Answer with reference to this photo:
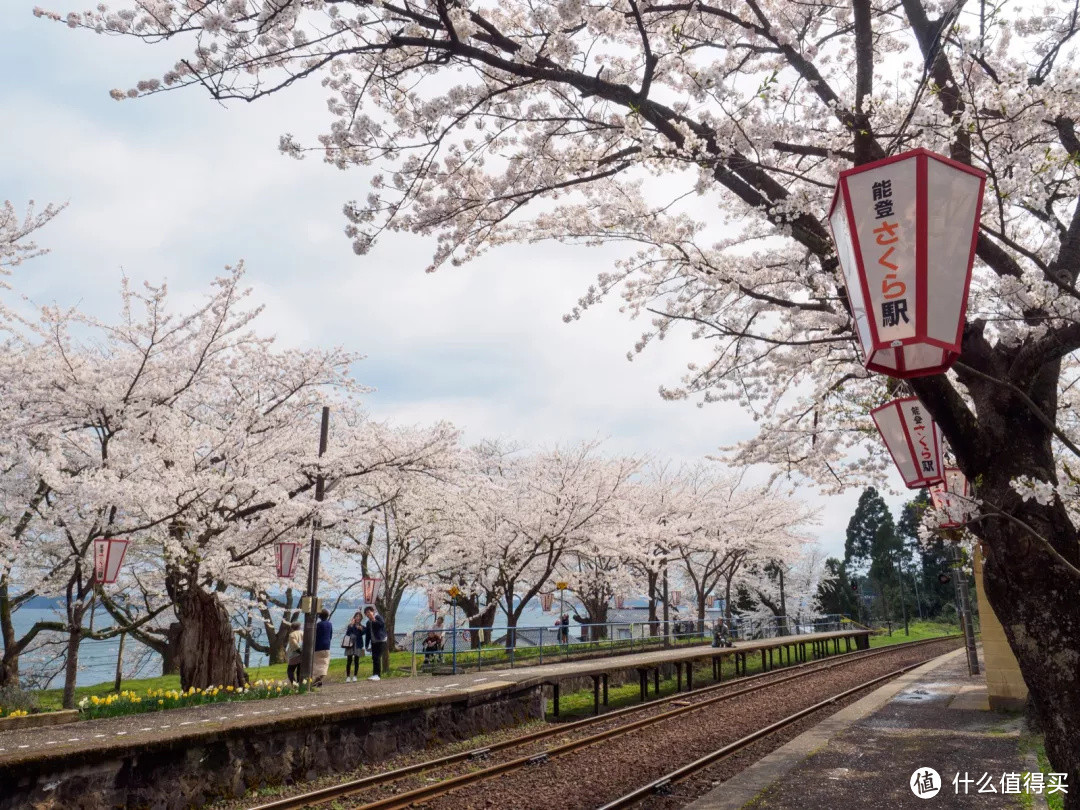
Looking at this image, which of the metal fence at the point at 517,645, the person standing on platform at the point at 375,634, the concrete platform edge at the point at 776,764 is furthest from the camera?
the metal fence at the point at 517,645

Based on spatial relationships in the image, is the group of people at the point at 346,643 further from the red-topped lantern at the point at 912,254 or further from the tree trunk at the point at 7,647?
the red-topped lantern at the point at 912,254

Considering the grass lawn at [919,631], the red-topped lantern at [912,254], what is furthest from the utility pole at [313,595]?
the grass lawn at [919,631]

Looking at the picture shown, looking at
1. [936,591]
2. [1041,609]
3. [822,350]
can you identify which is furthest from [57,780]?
[936,591]

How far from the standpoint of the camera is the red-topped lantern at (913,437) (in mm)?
6711

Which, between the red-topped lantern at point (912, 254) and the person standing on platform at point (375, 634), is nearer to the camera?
the red-topped lantern at point (912, 254)

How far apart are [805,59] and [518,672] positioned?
1282cm

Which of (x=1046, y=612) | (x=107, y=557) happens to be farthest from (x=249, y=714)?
(x=1046, y=612)

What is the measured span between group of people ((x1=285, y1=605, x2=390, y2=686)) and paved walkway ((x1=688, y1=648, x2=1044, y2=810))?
938 cm

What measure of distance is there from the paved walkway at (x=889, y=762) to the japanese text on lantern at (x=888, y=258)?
5496mm

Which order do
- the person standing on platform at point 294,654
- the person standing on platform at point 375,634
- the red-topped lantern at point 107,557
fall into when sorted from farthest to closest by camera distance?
the person standing on platform at point 375,634, the person standing on platform at point 294,654, the red-topped lantern at point 107,557

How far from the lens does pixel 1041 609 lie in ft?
13.3

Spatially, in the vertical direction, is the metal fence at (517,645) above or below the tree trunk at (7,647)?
below

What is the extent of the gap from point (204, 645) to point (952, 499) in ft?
47.8

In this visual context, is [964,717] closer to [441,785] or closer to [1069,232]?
[441,785]
